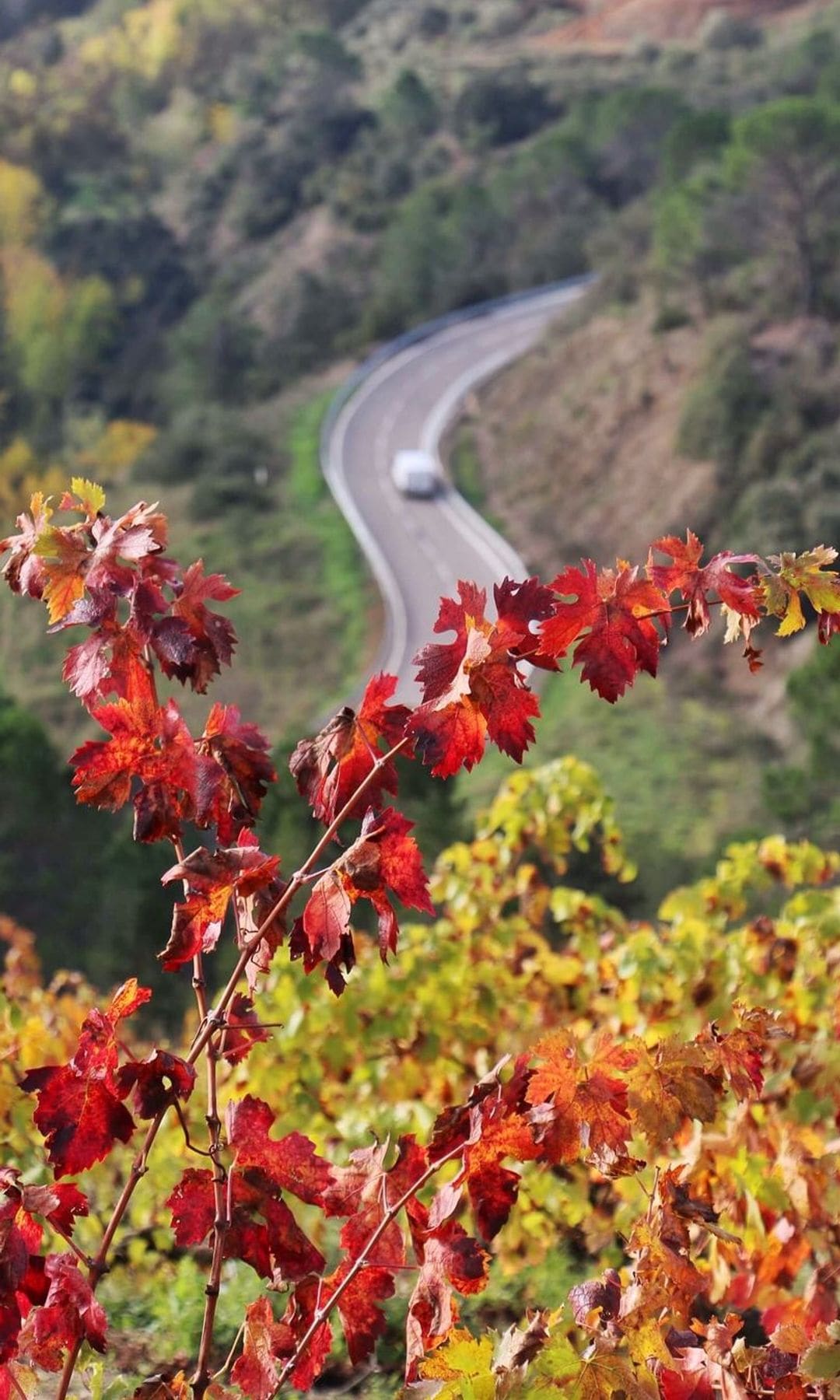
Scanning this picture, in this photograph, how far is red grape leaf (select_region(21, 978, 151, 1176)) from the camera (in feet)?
5.16

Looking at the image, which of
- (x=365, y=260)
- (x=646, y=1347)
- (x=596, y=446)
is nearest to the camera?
(x=646, y=1347)

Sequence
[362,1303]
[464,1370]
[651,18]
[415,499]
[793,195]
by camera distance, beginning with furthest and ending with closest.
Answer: [651,18] → [415,499] → [793,195] → [362,1303] → [464,1370]

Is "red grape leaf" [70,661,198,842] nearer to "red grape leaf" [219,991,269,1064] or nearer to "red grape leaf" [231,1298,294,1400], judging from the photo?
"red grape leaf" [219,991,269,1064]

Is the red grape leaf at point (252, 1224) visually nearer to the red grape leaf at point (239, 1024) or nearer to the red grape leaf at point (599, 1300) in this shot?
the red grape leaf at point (239, 1024)

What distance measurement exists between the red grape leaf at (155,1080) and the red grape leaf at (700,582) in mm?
682

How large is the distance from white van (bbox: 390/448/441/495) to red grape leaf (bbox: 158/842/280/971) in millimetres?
25264

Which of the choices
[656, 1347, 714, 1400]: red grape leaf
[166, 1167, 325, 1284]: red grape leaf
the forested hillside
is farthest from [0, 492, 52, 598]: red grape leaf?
the forested hillside

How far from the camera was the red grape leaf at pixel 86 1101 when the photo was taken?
1571 mm

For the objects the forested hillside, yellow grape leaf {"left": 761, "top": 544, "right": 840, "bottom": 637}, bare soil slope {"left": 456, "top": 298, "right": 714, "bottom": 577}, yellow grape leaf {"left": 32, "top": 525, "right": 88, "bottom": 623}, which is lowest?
bare soil slope {"left": 456, "top": 298, "right": 714, "bottom": 577}

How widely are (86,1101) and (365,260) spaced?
36.9m

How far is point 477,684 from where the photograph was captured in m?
1.47

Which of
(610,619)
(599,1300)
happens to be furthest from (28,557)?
(599,1300)

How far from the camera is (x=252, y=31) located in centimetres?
5062

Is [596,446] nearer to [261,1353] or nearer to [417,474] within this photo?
[417,474]
